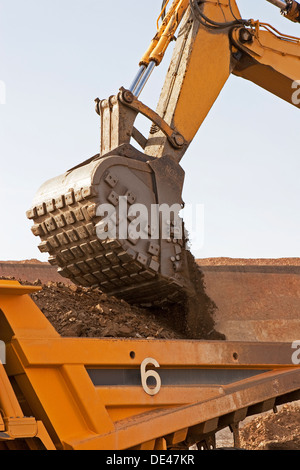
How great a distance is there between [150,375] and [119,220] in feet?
6.35

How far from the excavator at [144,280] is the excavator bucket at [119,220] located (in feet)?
0.04

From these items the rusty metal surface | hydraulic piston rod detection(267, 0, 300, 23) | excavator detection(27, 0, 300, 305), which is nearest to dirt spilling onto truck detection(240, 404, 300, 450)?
excavator detection(27, 0, 300, 305)

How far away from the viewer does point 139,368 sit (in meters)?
3.88

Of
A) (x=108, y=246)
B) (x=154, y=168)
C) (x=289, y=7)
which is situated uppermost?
(x=289, y=7)

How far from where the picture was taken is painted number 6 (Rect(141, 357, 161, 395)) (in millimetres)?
3861

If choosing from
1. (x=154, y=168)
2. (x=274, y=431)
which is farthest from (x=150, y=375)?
(x=274, y=431)

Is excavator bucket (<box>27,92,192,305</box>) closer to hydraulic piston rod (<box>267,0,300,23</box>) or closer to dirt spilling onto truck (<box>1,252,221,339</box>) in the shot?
dirt spilling onto truck (<box>1,252,221,339</box>)

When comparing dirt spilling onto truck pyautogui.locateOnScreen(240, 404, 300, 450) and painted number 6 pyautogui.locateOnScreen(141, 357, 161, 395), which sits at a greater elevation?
dirt spilling onto truck pyautogui.locateOnScreen(240, 404, 300, 450)

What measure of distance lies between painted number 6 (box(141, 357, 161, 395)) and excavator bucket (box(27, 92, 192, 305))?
69.5 inches

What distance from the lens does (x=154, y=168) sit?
19.6 ft

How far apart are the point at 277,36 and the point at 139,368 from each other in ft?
14.1

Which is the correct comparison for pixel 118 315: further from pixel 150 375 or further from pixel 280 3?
pixel 280 3

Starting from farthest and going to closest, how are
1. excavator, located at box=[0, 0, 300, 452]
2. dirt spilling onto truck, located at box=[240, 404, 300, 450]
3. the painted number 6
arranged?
dirt spilling onto truck, located at box=[240, 404, 300, 450] → the painted number 6 → excavator, located at box=[0, 0, 300, 452]

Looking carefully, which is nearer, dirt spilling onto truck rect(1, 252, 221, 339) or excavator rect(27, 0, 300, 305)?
dirt spilling onto truck rect(1, 252, 221, 339)
